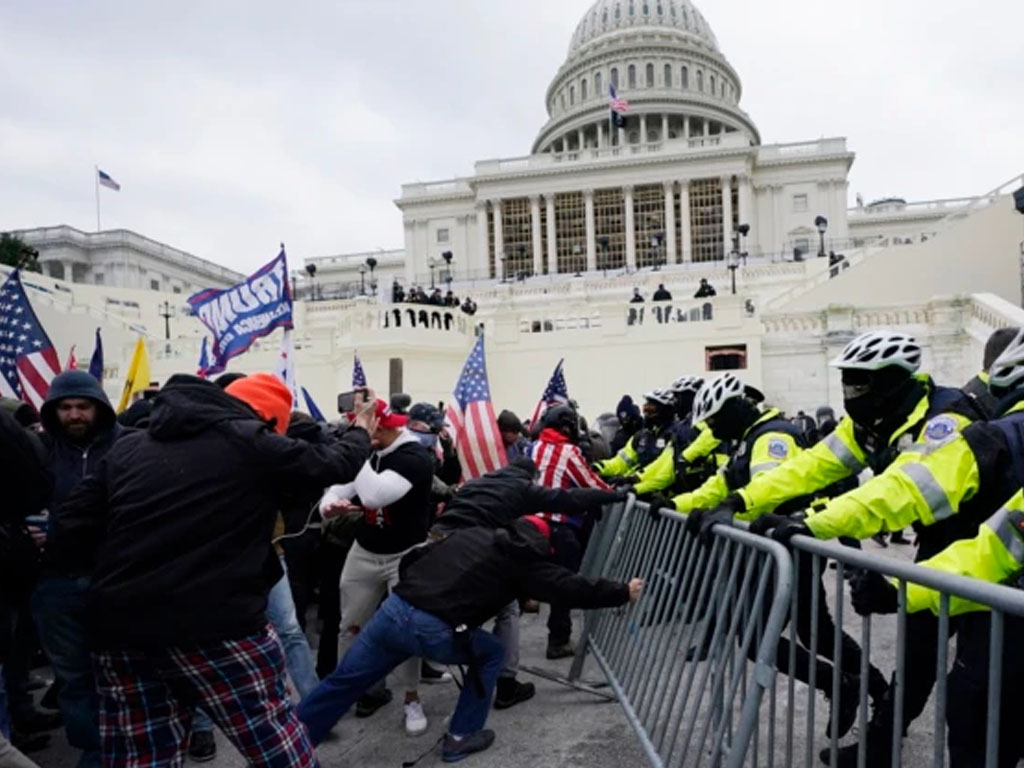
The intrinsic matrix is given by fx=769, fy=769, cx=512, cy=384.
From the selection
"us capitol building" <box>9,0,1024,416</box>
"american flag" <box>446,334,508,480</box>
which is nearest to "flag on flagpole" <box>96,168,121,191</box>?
"us capitol building" <box>9,0,1024,416</box>

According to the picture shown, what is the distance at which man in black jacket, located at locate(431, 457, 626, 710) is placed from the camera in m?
3.96

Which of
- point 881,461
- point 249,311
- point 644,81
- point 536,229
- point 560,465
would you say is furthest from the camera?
point 644,81

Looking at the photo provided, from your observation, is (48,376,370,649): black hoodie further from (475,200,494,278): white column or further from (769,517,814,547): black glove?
(475,200,494,278): white column

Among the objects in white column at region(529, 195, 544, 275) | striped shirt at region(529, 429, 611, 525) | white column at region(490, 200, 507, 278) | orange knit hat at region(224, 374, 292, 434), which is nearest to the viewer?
orange knit hat at region(224, 374, 292, 434)

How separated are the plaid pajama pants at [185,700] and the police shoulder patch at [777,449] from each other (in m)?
2.62

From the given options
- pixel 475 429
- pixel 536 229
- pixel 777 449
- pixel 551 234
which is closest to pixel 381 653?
pixel 777 449

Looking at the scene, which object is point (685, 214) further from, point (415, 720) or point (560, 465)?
point (415, 720)

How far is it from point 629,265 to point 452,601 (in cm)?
5721

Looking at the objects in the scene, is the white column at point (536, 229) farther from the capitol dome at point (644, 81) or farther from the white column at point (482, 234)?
the capitol dome at point (644, 81)

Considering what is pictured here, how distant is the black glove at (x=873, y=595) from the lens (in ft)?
7.64

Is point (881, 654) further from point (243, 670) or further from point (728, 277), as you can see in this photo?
point (728, 277)

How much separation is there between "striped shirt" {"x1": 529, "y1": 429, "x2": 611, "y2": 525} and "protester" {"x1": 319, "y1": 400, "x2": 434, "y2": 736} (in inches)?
41.8

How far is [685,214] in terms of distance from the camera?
6222 cm

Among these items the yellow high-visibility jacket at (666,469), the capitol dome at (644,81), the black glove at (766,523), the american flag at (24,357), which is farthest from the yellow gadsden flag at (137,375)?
the capitol dome at (644,81)
